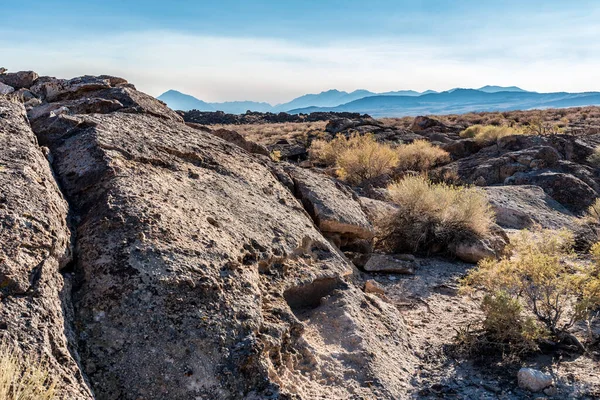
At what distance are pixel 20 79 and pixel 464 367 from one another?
654 cm

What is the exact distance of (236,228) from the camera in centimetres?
422

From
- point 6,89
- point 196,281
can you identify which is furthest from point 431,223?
point 6,89

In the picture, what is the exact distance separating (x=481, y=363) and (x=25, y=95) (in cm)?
598

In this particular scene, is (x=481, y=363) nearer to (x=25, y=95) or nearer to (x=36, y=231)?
(x=36, y=231)

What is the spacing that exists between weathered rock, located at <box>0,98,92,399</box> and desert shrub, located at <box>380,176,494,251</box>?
206 inches

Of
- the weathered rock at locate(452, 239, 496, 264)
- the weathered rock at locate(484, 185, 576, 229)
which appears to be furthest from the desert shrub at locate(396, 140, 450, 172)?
the weathered rock at locate(452, 239, 496, 264)

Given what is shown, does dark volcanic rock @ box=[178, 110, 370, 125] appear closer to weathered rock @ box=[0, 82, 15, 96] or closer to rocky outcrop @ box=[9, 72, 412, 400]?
weathered rock @ box=[0, 82, 15, 96]

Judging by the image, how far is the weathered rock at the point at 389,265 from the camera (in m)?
6.58

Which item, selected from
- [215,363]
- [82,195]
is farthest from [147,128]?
[215,363]

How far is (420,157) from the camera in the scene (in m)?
15.5

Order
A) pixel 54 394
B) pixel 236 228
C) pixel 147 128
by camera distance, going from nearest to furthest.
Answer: pixel 54 394, pixel 236 228, pixel 147 128

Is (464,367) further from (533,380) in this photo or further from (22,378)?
(22,378)

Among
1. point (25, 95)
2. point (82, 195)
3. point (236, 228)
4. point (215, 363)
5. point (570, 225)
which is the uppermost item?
point (25, 95)

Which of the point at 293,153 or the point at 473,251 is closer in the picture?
the point at 473,251
